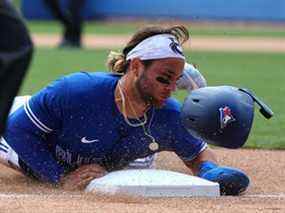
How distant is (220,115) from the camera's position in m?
5.10

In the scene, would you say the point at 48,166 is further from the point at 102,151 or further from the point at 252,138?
the point at 252,138

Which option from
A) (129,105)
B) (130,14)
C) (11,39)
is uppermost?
(11,39)

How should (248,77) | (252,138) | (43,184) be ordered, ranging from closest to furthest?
(43,184)
(252,138)
(248,77)

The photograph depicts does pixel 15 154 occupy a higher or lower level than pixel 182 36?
lower

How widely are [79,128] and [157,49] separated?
0.59 meters

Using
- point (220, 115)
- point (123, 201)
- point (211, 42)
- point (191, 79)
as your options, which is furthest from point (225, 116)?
point (211, 42)

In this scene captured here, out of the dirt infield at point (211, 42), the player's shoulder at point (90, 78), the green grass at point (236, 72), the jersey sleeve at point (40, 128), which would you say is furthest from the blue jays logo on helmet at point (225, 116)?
the dirt infield at point (211, 42)

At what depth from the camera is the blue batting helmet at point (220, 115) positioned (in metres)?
5.10

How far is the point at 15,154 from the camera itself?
18.7 ft

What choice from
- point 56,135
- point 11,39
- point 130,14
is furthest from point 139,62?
point 130,14

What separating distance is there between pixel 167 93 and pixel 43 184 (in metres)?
Result: 0.90

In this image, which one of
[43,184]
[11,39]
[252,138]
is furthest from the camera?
[252,138]

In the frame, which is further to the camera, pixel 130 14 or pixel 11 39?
pixel 130 14

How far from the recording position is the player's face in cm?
518
